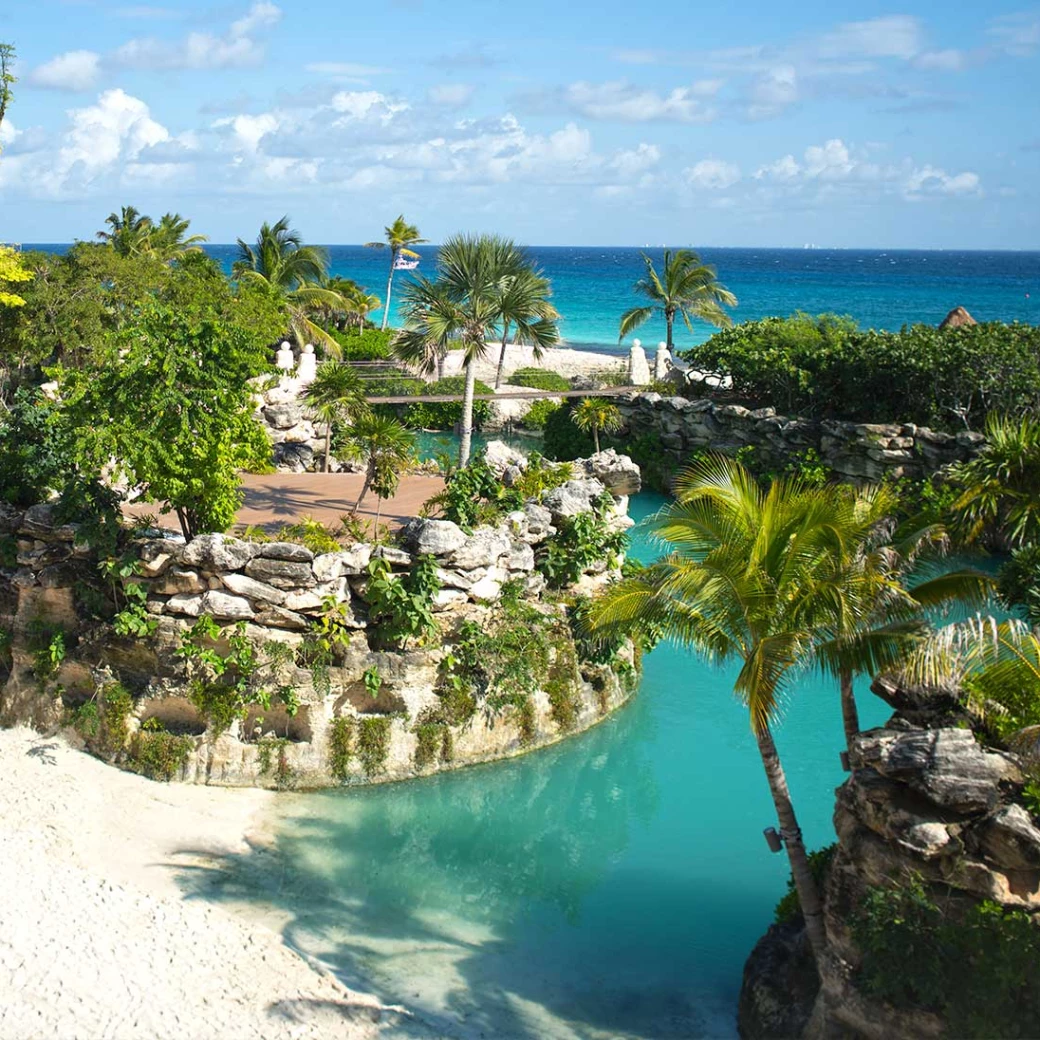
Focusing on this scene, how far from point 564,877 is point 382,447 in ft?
25.2

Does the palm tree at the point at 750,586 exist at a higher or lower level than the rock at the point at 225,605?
higher

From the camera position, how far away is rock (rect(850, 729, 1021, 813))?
10.0m

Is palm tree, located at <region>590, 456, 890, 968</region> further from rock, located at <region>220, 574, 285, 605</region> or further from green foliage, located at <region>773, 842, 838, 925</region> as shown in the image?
rock, located at <region>220, 574, 285, 605</region>

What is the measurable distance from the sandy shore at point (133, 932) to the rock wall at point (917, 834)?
15.3 feet

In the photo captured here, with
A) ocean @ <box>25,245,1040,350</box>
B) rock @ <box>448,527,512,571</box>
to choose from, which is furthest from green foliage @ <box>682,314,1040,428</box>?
ocean @ <box>25,245,1040,350</box>

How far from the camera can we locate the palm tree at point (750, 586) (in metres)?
10.8

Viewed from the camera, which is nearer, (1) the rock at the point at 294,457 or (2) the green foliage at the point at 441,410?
(1) the rock at the point at 294,457

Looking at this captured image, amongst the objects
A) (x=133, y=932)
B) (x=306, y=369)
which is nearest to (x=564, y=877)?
(x=133, y=932)

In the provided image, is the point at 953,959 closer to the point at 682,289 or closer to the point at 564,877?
the point at 564,877

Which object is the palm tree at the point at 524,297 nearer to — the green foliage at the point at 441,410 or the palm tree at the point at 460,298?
the palm tree at the point at 460,298

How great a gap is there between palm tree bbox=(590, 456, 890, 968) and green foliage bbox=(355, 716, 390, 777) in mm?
7230

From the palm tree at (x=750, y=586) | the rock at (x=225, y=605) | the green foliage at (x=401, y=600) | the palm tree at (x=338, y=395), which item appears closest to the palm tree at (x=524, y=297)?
the palm tree at (x=338, y=395)

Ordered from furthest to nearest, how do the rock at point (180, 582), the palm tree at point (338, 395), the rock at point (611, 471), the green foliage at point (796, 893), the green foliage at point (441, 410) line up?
the green foliage at point (441, 410) → the rock at point (611, 471) → the palm tree at point (338, 395) → the rock at point (180, 582) → the green foliage at point (796, 893)

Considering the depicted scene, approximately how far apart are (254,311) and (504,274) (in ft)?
46.8
